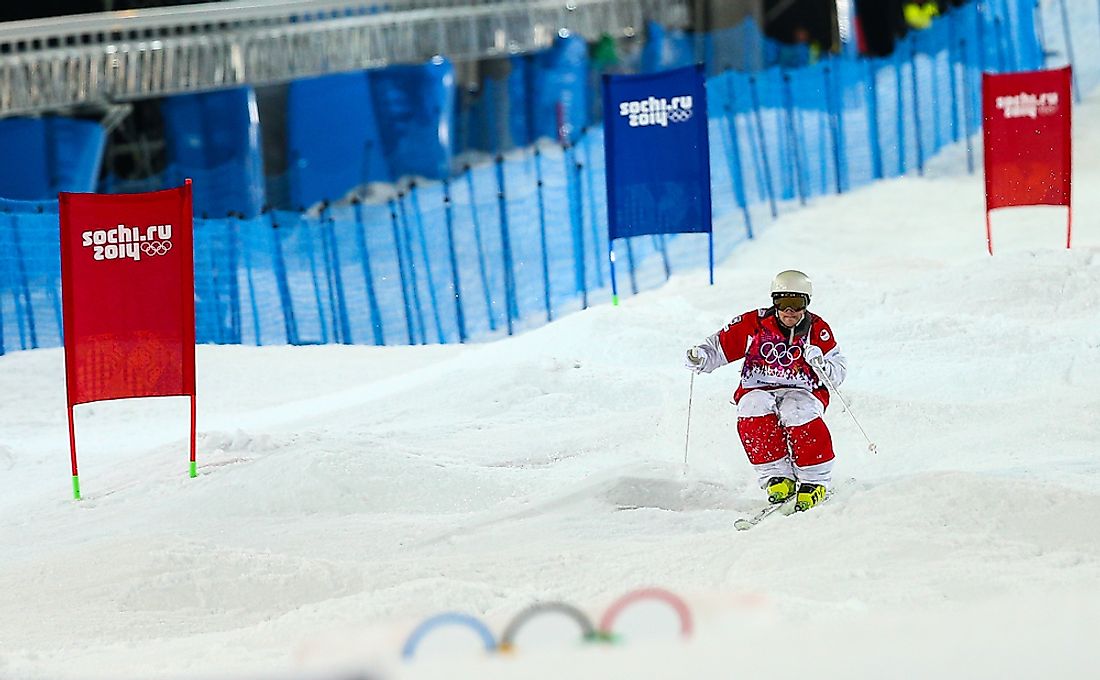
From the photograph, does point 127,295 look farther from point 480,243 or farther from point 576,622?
point 480,243

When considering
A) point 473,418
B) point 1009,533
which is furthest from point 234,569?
point 473,418

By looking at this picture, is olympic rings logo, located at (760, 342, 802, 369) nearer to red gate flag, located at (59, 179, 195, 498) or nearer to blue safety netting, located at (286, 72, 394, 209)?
red gate flag, located at (59, 179, 195, 498)

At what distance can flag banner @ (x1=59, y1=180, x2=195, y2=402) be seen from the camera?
921 centimetres

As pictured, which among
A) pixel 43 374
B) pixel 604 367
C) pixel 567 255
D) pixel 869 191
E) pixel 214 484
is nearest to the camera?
pixel 214 484

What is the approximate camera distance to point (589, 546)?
691cm

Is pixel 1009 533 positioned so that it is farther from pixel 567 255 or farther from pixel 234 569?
pixel 567 255

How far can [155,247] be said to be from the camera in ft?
30.6

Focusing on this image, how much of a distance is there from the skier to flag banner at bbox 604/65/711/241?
5820 mm

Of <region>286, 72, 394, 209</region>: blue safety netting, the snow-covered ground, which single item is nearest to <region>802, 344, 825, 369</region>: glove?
the snow-covered ground

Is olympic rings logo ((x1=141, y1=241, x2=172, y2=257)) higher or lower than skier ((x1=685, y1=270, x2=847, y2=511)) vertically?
higher

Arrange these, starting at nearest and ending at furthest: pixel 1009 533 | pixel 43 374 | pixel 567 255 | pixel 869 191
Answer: pixel 1009 533 → pixel 43 374 → pixel 567 255 → pixel 869 191

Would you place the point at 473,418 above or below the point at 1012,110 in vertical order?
below

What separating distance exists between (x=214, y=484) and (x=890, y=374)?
4.74 m

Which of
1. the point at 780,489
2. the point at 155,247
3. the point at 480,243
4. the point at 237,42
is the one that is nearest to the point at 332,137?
the point at 237,42
